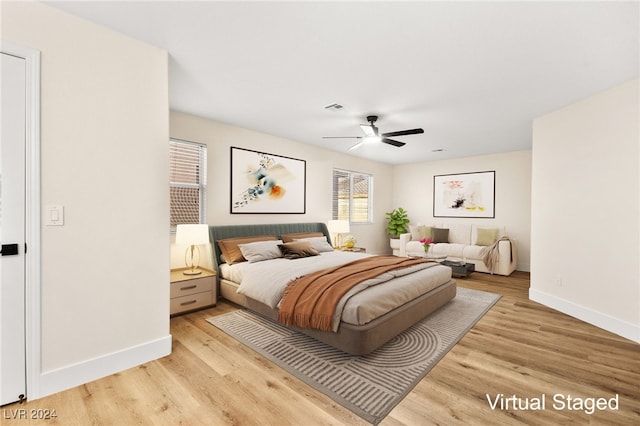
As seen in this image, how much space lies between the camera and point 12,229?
1812mm

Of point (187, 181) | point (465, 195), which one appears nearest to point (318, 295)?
point (187, 181)

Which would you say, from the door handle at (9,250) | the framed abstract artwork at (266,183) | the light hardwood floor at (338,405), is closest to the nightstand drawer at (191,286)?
the light hardwood floor at (338,405)

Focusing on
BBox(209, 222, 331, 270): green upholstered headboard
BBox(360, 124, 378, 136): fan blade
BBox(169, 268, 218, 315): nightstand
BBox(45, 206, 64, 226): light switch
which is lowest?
BBox(169, 268, 218, 315): nightstand

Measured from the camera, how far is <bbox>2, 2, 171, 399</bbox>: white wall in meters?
1.92

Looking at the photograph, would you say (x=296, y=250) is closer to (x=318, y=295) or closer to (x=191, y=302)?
(x=191, y=302)

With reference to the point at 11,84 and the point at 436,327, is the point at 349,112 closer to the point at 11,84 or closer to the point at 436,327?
the point at 436,327

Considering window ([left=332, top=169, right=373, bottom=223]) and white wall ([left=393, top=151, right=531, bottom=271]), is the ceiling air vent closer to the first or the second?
window ([left=332, top=169, right=373, bottom=223])

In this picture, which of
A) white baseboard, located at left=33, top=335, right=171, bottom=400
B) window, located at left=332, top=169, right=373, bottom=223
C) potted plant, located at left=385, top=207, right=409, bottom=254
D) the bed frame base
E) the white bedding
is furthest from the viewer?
potted plant, located at left=385, top=207, right=409, bottom=254

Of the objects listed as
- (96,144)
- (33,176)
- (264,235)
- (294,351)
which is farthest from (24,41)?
(264,235)

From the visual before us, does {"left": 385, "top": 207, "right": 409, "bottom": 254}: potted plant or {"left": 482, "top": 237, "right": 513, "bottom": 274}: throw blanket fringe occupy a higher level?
{"left": 385, "top": 207, "right": 409, "bottom": 254}: potted plant

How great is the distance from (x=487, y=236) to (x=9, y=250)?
705 cm

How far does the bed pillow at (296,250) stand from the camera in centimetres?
422

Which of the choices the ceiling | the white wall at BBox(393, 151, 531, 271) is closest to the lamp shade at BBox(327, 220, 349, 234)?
the ceiling

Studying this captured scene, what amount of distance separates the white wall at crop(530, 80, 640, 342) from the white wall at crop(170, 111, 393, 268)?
359 centimetres
